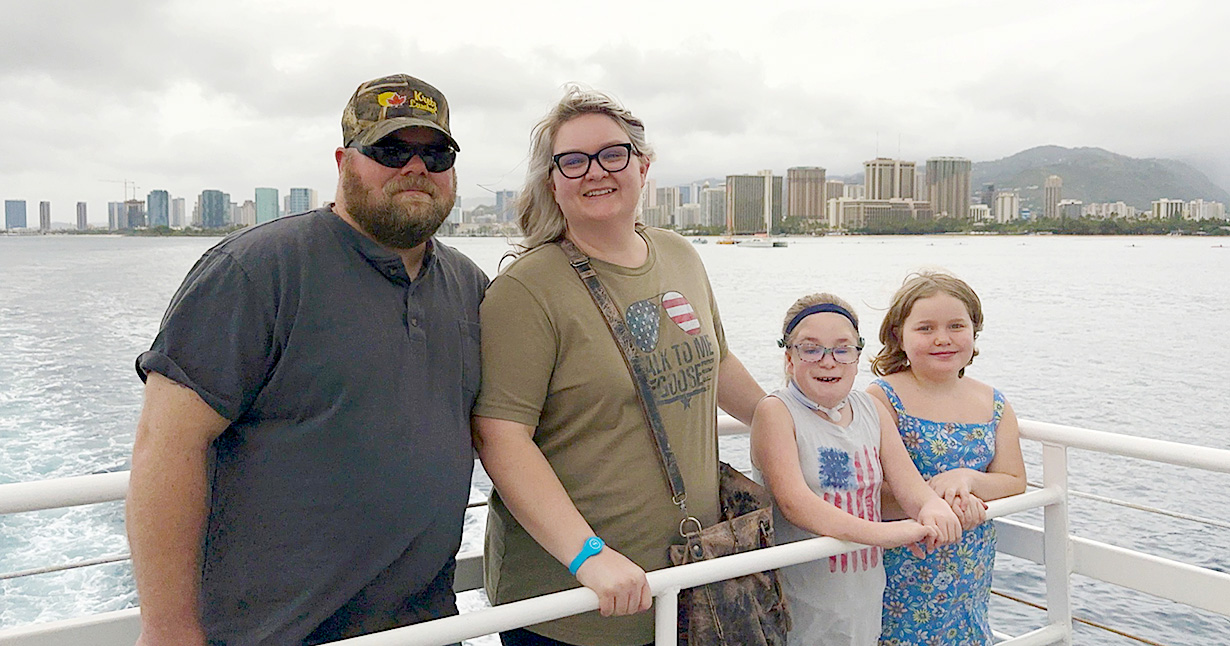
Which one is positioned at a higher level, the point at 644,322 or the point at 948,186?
the point at 948,186

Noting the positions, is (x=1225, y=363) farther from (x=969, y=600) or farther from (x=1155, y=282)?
(x=1155, y=282)

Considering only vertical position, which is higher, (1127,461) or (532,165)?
(532,165)

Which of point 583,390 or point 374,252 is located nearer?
point 374,252

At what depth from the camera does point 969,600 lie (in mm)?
2057

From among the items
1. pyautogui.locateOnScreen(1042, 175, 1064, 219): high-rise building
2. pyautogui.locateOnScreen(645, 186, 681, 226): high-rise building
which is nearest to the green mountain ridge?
pyautogui.locateOnScreen(1042, 175, 1064, 219): high-rise building

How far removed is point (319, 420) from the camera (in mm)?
1396

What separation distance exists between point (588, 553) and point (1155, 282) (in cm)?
5179

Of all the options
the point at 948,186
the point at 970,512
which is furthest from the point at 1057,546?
the point at 948,186

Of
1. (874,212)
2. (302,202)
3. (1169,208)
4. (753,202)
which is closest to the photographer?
(302,202)

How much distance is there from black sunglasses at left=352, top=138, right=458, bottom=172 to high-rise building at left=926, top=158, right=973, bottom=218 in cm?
5943

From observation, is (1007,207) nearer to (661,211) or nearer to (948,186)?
(948,186)

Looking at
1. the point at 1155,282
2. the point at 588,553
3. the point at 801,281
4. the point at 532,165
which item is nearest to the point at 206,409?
the point at 588,553

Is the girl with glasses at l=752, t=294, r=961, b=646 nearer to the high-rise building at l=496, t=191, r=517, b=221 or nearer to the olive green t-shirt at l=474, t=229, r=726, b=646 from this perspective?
the olive green t-shirt at l=474, t=229, r=726, b=646

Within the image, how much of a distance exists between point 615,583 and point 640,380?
41 cm
